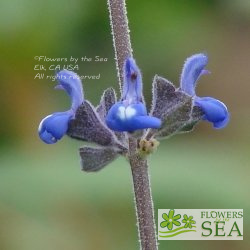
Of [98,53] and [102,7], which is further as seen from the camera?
[102,7]

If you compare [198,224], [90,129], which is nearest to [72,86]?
[90,129]

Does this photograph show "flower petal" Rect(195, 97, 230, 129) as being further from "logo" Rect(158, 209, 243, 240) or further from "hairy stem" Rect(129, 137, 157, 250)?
"logo" Rect(158, 209, 243, 240)

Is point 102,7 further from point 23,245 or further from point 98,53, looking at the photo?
point 23,245

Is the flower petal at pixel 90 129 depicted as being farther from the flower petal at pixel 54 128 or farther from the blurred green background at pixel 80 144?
the blurred green background at pixel 80 144

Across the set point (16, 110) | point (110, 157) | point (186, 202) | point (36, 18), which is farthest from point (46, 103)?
point (110, 157)

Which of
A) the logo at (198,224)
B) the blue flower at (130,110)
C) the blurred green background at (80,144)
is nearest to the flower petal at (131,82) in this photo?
the blue flower at (130,110)

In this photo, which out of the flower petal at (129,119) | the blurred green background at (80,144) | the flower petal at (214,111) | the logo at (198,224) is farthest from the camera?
the blurred green background at (80,144)

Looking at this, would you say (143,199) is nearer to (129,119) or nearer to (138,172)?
(138,172)
